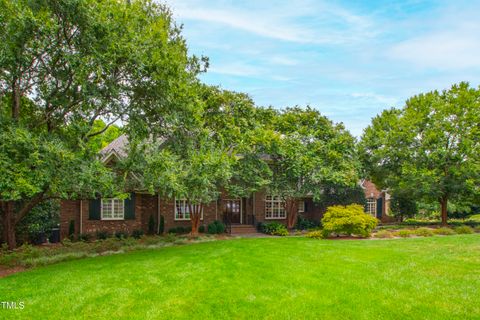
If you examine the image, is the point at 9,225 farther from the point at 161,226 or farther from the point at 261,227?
the point at 261,227

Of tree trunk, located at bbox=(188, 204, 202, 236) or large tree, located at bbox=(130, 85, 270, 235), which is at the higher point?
large tree, located at bbox=(130, 85, 270, 235)

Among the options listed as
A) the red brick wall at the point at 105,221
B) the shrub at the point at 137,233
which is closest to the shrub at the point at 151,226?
the red brick wall at the point at 105,221

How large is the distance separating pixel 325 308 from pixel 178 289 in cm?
352

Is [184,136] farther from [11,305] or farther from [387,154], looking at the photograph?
[387,154]


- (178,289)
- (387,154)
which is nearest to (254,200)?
(387,154)

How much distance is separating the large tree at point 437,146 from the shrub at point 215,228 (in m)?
12.4

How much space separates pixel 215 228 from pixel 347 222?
8.11 meters

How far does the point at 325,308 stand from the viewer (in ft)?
22.1

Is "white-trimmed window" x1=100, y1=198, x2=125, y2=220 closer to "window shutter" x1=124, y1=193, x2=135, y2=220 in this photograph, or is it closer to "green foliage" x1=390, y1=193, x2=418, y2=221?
"window shutter" x1=124, y1=193, x2=135, y2=220

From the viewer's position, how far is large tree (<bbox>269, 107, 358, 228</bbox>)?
20047 mm

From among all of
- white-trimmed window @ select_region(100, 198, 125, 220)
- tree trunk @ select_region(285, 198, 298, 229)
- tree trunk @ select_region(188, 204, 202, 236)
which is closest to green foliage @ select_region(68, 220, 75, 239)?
white-trimmed window @ select_region(100, 198, 125, 220)

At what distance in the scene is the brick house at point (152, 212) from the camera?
18.6 meters

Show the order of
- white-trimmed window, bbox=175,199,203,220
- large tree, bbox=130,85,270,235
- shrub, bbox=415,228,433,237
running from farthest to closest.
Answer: white-trimmed window, bbox=175,199,203,220
shrub, bbox=415,228,433,237
large tree, bbox=130,85,270,235

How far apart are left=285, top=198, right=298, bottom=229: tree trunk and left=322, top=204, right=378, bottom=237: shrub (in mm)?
5242
